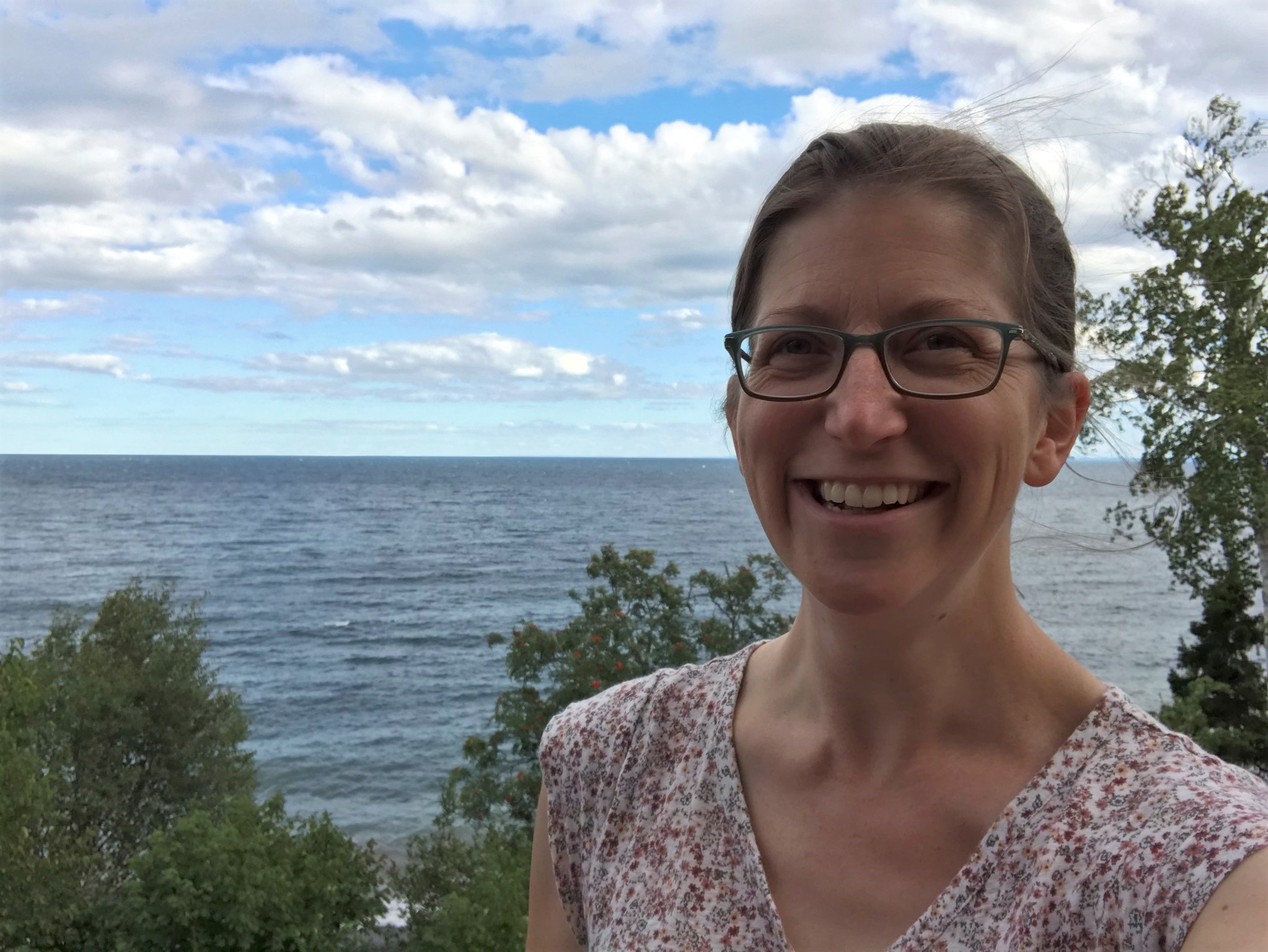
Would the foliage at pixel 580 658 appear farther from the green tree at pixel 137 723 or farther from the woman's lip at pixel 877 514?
the woman's lip at pixel 877 514

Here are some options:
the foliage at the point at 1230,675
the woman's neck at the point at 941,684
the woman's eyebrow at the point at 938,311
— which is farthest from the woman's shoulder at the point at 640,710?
the foliage at the point at 1230,675

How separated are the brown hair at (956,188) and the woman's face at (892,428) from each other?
0.03m

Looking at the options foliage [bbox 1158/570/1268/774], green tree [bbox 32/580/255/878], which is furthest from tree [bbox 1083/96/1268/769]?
green tree [bbox 32/580/255/878]

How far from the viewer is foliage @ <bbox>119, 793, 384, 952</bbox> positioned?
324 inches

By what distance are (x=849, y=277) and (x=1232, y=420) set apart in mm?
11536

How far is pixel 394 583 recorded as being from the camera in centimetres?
5953

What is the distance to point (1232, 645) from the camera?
1458cm

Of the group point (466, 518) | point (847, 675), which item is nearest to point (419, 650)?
point (847, 675)

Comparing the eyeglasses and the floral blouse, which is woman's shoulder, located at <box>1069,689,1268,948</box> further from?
the eyeglasses

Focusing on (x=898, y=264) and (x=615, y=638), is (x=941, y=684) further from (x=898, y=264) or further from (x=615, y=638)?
(x=615, y=638)

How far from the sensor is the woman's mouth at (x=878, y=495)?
1284 millimetres

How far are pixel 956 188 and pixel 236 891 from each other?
28.2ft

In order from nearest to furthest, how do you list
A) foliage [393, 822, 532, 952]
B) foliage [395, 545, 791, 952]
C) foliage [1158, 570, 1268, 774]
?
foliage [393, 822, 532, 952] → foliage [395, 545, 791, 952] → foliage [1158, 570, 1268, 774]

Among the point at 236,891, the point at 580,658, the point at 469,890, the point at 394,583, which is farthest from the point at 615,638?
the point at 394,583
